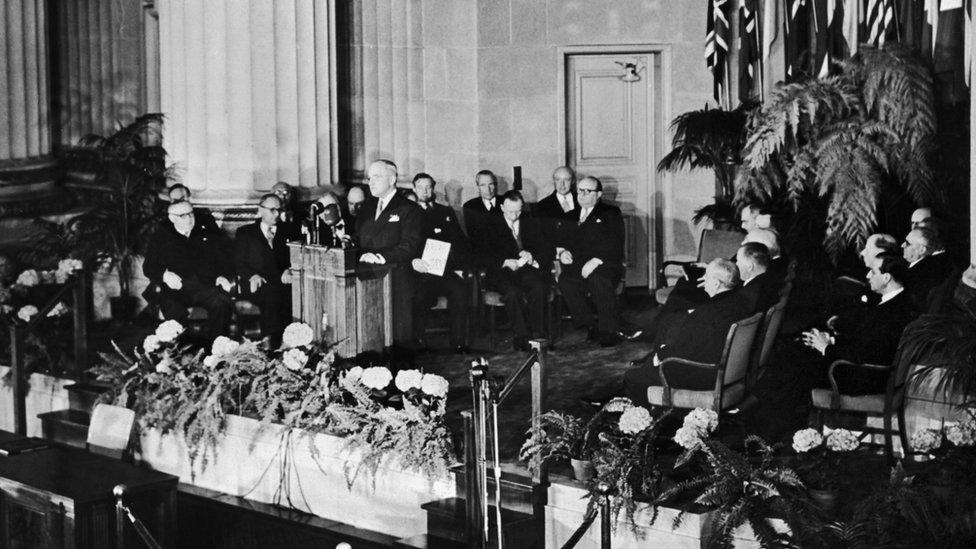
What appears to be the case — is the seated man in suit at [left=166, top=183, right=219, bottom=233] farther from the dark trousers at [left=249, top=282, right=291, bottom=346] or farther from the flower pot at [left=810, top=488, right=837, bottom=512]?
the flower pot at [left=810, top=488, right=837, bottom=512]

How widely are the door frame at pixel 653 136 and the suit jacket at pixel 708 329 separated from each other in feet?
20.5

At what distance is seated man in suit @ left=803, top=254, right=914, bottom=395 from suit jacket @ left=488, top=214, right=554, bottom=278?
402 centimetres

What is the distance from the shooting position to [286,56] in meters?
13.1

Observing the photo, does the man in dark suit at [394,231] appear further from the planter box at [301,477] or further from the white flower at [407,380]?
the white flower at [407,380]

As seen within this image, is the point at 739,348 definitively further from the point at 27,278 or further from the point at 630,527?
the point at 27,278

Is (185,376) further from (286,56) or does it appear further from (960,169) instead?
(960,169)

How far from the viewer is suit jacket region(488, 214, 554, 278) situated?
1265 cm

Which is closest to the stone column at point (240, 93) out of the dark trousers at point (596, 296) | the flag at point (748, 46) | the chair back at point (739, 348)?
the dark trousers at point (596, 296)

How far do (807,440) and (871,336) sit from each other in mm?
1274

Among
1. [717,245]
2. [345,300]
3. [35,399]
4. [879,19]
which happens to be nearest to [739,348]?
[345,300]

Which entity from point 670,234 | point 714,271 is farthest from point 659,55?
point 714,271

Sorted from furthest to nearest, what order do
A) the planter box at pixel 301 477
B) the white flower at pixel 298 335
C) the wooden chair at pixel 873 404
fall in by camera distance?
the white flower at pixel 298 335, the planter box at pixel 301 477, the wooden chair at pixel 873 404

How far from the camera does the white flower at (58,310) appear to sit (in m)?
11.9

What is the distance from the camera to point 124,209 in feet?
43.9
